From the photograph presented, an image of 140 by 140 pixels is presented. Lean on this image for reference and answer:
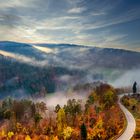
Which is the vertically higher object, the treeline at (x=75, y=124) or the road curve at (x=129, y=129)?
the road curve at (x=129, y=129)

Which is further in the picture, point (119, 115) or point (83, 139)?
point (119, 115)

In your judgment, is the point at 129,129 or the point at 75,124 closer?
the point at 129,129

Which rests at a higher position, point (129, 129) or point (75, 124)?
point (129, 129)

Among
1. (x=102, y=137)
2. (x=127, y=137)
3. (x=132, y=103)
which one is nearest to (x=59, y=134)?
(x=102, y=137)

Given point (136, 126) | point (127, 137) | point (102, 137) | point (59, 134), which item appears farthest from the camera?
point (59, 134)

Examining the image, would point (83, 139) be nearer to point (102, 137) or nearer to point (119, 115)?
point (102, 137)

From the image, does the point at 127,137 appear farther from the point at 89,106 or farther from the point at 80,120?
the point at 89,106

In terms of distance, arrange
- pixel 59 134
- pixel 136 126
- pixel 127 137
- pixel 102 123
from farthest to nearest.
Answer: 1. pixel 59 134
2. pixel 102 123
3. pixel 136 126
4. pixel 127 137

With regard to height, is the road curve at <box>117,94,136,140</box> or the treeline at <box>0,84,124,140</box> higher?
the road curve at <box>117,94,136,140</box>

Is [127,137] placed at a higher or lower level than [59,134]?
higher

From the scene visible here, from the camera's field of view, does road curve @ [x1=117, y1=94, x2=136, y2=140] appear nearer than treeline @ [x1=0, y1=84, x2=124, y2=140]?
Yes

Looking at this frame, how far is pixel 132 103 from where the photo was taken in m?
170

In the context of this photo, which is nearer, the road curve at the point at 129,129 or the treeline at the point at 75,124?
the road curve at the point at 129,129

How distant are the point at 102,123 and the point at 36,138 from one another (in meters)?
40.0
